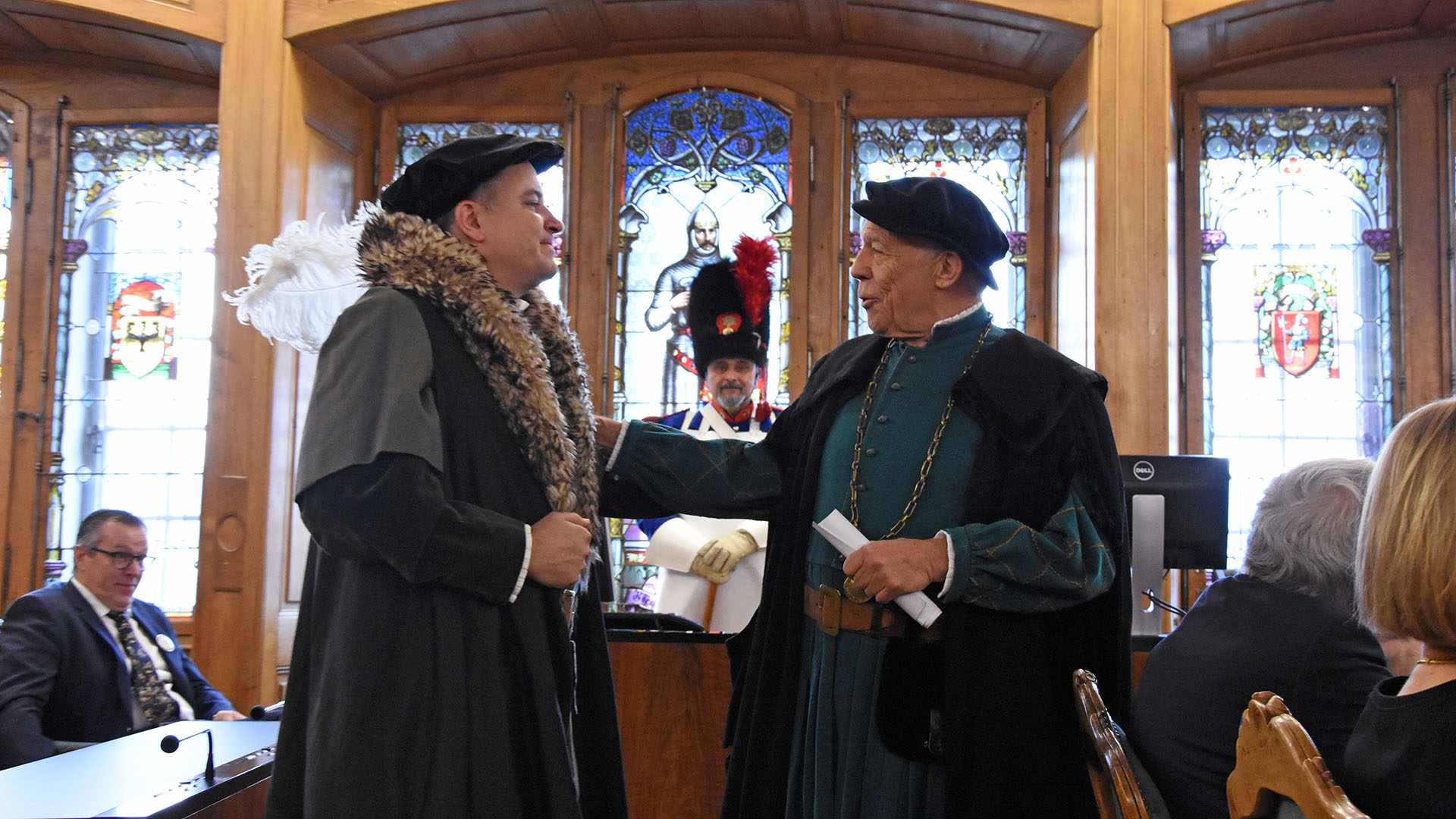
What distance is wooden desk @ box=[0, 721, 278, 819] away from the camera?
1.79 meters

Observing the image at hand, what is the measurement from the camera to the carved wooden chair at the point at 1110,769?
4.14 ft

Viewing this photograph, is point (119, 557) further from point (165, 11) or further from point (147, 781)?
point (165, 11)

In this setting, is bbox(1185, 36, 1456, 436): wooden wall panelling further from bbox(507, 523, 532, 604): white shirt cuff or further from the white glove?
bbox(507, 523, 532, 604): white shirt cuff

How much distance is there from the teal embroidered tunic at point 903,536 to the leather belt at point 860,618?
20 millimetres

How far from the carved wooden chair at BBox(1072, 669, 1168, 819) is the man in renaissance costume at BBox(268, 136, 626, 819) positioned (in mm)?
677

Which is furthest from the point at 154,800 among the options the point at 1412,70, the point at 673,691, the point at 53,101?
the point at 1412,70

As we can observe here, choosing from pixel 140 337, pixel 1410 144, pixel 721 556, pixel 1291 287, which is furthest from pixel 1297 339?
pixel 140 337

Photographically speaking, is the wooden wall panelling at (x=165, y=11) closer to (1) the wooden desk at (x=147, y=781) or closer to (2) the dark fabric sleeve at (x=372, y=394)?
(1) the wooden desk at (x=147, y=781)

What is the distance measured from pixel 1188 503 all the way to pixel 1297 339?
212 centimetres

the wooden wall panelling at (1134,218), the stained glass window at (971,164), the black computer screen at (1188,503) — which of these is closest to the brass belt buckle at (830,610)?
the black computer screen at (1188,503)

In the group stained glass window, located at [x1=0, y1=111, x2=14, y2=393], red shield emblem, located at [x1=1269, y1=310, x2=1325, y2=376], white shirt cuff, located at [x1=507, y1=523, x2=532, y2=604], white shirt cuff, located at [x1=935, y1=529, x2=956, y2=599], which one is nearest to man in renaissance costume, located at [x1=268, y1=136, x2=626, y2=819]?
white shirt cuff, located at [x1=507, y1=523, x2=532, y2=604]

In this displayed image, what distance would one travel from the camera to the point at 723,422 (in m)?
4.14

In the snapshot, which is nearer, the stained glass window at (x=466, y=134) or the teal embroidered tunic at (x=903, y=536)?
the teal embroidered tunic at (x=903, y=536)

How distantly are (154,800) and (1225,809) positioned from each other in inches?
58.8
